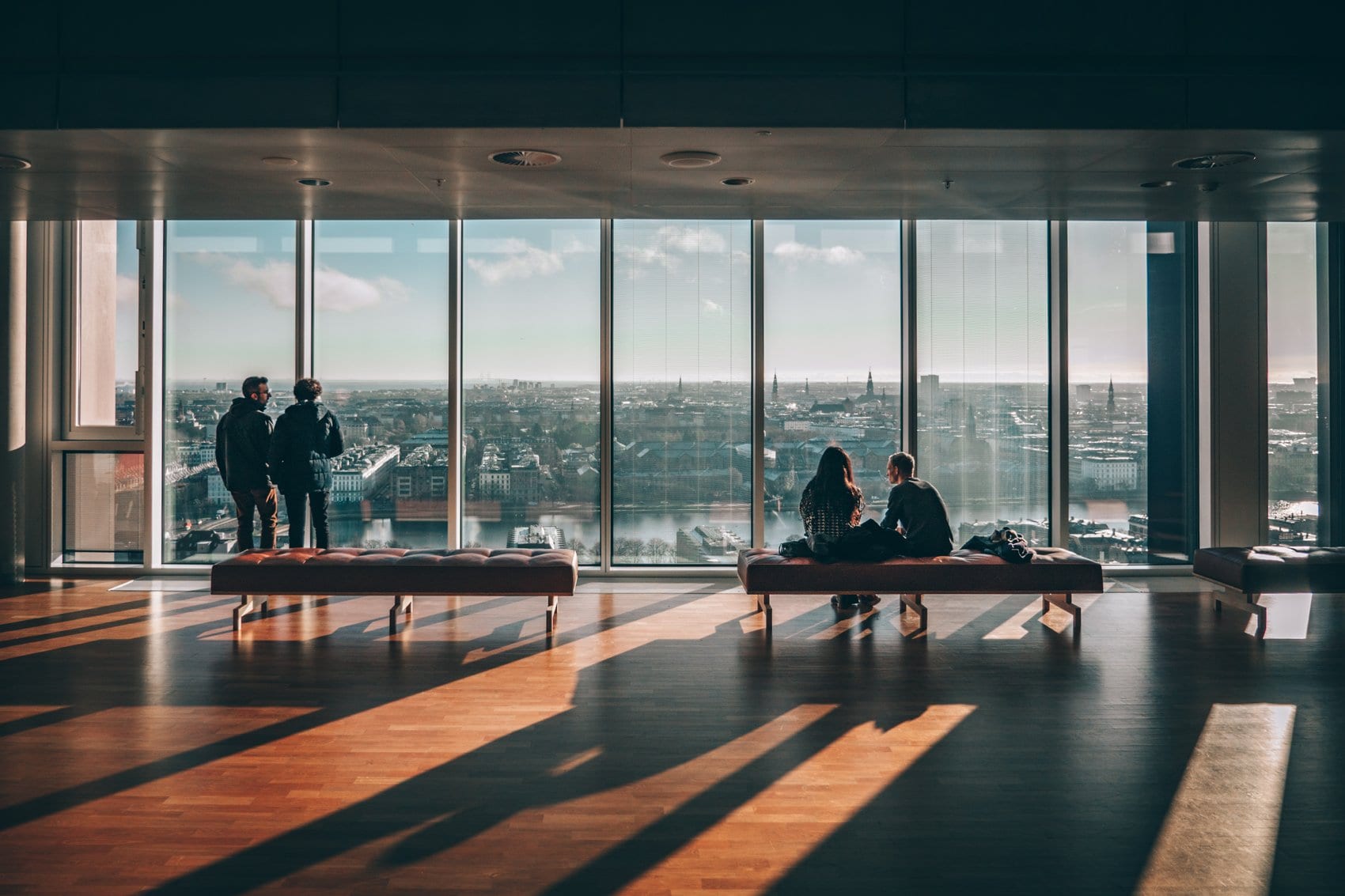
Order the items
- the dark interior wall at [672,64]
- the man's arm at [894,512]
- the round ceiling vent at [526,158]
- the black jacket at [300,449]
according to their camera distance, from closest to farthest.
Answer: the dark interior wall at [672,64]
the round ceiling vent at [526,158]
the man's arm at [894,512]
the black jacket at [300,449]

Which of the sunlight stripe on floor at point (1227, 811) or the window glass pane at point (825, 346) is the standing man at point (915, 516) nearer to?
the window glass pane at point (825, 346)

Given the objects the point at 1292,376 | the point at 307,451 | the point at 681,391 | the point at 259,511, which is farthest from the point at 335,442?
the point at 1292,376

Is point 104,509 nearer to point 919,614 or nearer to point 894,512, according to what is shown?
point 894,512

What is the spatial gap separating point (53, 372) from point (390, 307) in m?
2.81

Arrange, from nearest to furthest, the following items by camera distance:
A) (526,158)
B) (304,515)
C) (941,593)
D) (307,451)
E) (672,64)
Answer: (672,64), (526,158), (941,593), (307,451), (304,515)

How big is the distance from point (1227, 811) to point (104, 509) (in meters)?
8.45

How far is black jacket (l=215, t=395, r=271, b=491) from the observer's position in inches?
300

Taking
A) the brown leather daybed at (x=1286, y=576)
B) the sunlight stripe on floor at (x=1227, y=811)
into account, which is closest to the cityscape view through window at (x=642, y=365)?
the brown leather daybed at (x=1286, y=576)

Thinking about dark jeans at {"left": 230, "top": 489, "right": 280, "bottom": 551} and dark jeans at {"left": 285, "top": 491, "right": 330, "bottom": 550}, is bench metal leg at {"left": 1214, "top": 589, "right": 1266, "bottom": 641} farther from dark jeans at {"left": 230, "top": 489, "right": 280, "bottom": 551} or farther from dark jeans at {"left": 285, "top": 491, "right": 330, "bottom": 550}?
dark jeans at {"left": 230, "top": 489, "right": 280, "bottom": 551}

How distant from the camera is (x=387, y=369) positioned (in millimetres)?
8555

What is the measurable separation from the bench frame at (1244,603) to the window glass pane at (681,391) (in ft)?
11.8

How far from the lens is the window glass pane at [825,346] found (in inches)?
339

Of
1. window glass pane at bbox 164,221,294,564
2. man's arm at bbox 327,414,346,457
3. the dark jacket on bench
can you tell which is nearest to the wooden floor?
the dark jacket on bench

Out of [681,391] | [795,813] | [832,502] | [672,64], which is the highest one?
[672,64]
